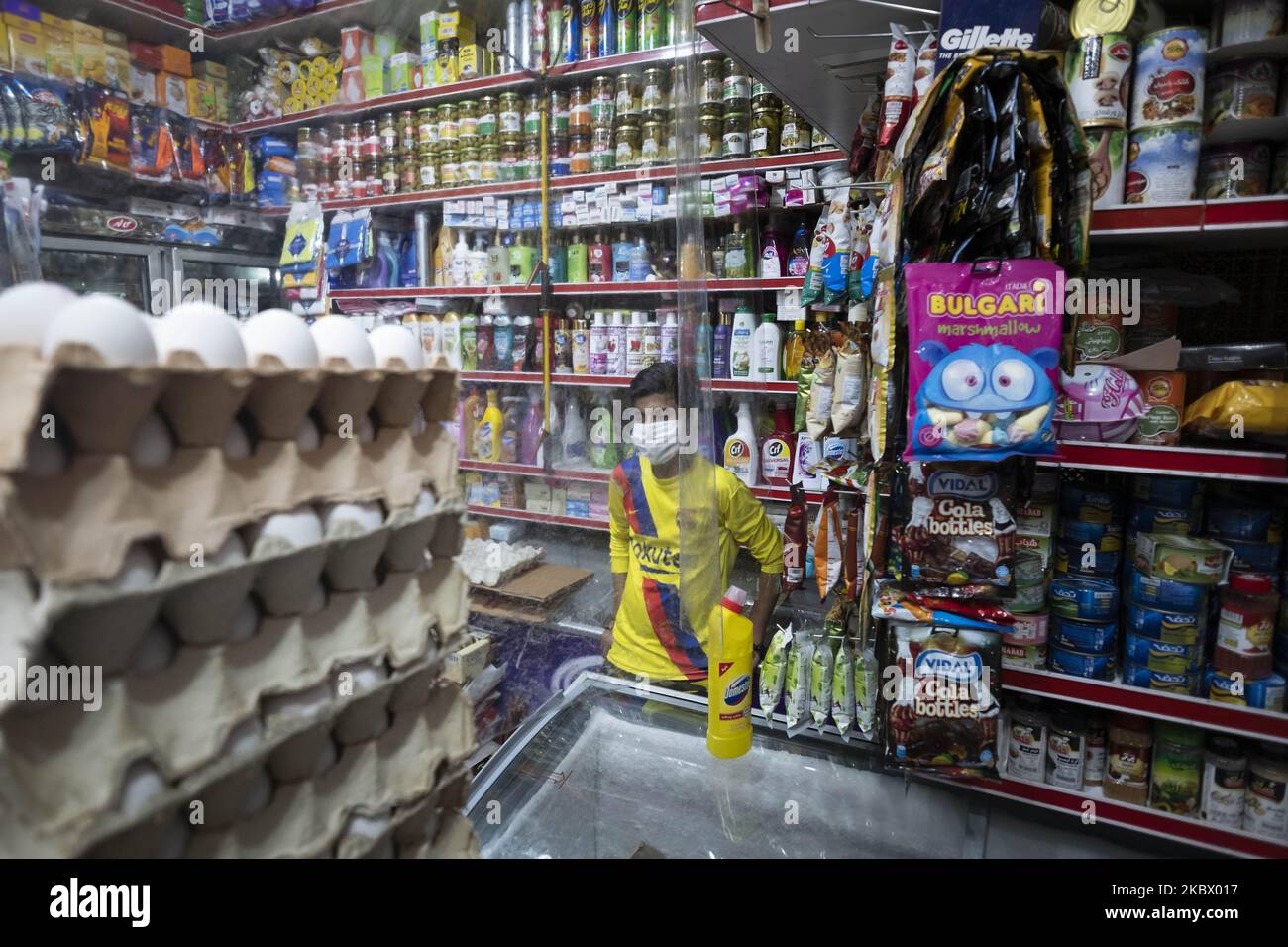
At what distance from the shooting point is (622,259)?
11.9ft

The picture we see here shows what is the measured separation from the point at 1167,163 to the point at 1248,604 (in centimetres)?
118

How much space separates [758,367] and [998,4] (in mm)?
1663

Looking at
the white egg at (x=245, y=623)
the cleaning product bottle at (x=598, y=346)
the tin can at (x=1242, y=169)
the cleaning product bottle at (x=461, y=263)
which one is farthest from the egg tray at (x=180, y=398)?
the cleaning product bottle at (x=461, y=263)

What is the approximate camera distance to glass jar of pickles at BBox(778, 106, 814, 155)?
3195 millimetres

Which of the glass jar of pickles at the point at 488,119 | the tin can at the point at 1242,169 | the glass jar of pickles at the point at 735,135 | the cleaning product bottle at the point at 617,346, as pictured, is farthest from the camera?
the glass jar of pickles at the point at 488,119

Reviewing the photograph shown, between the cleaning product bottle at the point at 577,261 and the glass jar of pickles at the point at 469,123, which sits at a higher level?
the glass jar of pickles at the point at 469,123

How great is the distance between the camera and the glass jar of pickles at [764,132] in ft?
10.6

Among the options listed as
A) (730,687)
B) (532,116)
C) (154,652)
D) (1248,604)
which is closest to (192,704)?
(154,652)

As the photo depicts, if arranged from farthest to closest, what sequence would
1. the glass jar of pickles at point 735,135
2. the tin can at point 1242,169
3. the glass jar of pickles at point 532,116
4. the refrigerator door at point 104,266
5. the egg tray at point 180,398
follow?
the glass jar of pickles at point 532,116
the glass jar of pickles at point 735,135
the refrigerator door at point 104,266
the tin can at point 1242,169
the egg tray at point 180,398

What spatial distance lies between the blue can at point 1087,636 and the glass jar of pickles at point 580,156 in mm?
2865

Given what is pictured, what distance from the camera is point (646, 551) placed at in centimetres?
288

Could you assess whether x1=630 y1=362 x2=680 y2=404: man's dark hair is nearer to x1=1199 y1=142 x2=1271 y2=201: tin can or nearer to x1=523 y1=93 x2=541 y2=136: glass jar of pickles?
x1=1199 y1=142 x2=1271 y2=201: tin can

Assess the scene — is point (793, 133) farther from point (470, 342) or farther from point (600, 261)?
point (470, 342)

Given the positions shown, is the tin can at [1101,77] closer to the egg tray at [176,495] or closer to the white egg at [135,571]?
the egg tray at [176,495]
